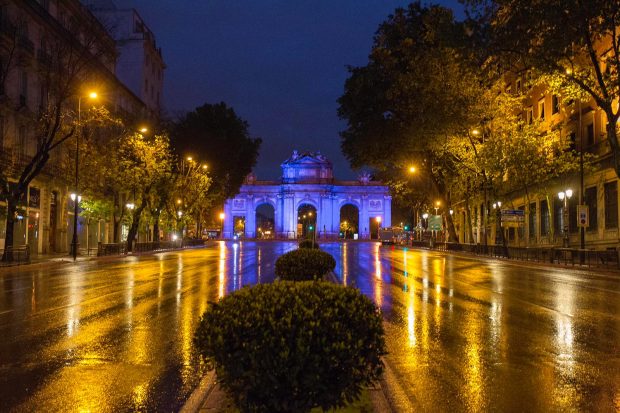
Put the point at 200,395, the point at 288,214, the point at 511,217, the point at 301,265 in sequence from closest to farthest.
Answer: the point at 200,395 → the point at 301,265 → the point at 511,217 → the point at 288,214

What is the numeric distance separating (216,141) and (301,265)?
2020 inches

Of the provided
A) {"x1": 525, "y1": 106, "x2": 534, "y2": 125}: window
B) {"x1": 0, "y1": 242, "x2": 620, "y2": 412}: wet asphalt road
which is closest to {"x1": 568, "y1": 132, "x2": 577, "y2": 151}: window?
{"x1": 525, "y1": 106, "x2": 534, "y2": 125}: window

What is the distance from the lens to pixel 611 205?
37.5 meters

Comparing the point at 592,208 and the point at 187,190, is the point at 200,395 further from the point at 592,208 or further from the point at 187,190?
the point at 187,190

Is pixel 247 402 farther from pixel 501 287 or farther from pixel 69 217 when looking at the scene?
pixel 69 217

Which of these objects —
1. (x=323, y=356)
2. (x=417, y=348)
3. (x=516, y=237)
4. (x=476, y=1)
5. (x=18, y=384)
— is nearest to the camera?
(x=323, y=356)

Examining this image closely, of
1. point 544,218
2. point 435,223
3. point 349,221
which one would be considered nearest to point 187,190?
point 435,223

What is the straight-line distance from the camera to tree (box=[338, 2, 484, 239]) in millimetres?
40406

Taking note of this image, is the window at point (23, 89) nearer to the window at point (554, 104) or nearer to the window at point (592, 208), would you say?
the window at point (592, 208)

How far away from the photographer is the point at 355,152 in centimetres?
5369

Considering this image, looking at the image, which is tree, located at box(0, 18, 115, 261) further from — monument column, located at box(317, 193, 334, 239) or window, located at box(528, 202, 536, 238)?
monument column, located at box(317, 193, 334, 239)

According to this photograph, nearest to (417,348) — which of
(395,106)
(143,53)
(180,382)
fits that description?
(180,382)

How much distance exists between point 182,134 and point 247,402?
62079 mm

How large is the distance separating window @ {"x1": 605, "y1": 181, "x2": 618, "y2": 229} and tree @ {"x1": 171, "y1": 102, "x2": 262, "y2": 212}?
40.0 metres
